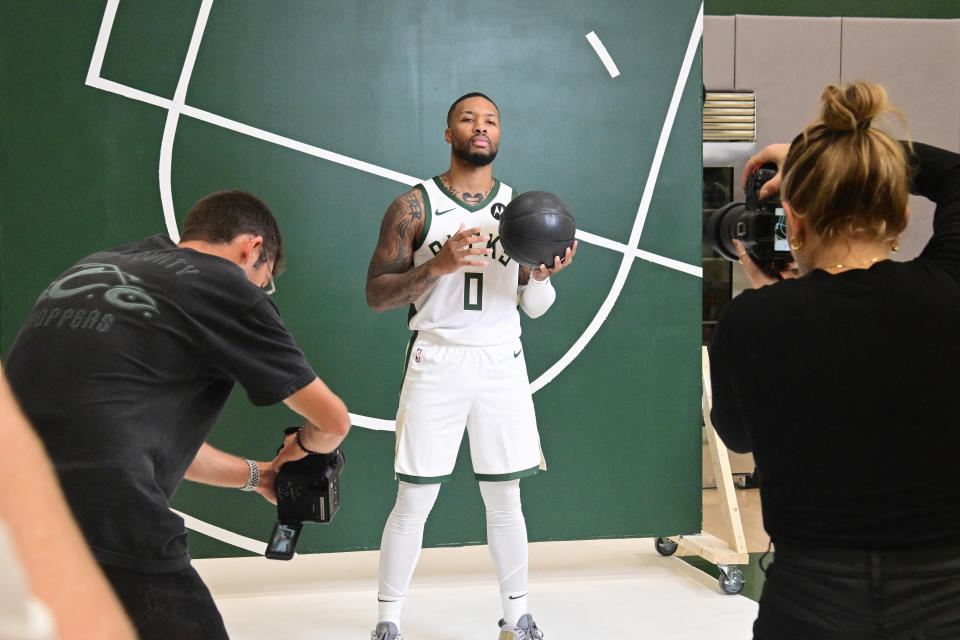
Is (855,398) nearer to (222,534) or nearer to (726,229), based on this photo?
(726,229)

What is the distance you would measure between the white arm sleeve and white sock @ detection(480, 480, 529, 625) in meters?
0.63

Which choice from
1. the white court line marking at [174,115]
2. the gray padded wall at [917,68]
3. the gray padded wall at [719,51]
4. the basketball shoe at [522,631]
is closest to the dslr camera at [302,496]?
the basketball shoe at [522,631]

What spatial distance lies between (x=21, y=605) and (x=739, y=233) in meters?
1.52

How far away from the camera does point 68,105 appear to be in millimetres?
3662

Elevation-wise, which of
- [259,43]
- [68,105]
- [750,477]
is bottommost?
[750,477]

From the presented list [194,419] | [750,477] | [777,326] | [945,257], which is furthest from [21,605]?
[750,477]

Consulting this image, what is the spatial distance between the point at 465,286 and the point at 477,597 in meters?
1.40

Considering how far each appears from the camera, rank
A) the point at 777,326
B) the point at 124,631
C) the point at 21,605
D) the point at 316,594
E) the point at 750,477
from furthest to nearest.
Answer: the point at 750,477, the point at 316,594, the point at 777,326, the point at 124,631, the point at 21,605

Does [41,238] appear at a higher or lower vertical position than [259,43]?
lower

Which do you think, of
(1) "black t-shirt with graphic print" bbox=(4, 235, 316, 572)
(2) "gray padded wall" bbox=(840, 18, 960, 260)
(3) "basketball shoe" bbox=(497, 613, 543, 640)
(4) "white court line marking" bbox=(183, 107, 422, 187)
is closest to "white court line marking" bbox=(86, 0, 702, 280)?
(4) "white court line marking" bbox=(183, 107, 422, 187)

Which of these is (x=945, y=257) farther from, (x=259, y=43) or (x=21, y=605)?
(x=259, y=43)

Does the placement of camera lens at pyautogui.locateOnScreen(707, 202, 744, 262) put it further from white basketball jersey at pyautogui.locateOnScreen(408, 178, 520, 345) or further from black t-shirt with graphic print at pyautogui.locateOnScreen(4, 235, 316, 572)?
white basketball jersey at pyautogui.locateOnScreen(408, 178, 520, 345)

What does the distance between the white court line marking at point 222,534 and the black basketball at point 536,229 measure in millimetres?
1733

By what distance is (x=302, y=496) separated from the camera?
205 centimetres
